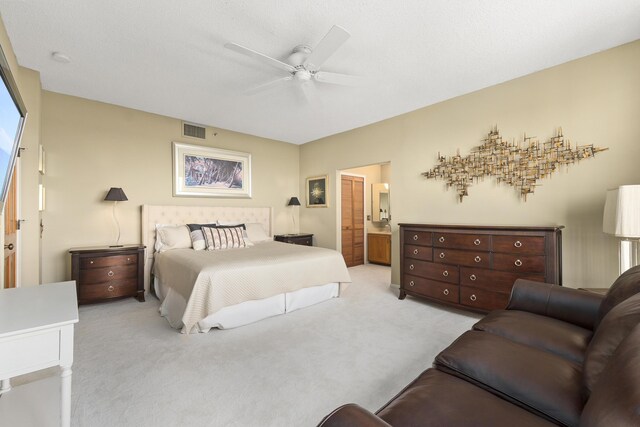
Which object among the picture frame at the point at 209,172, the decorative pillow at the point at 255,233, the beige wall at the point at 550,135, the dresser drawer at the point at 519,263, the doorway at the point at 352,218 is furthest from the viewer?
the doorway at the point at 352,218

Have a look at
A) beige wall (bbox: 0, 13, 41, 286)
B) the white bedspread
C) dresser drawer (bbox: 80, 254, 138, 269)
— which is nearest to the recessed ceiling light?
beige wall (bbox: 0, 13, 41, 286)

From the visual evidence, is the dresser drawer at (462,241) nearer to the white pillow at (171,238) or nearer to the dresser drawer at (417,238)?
the dresser drawer at (417,238)

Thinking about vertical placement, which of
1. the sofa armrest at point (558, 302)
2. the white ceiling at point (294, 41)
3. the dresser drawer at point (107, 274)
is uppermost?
the white ceiling at point (294, 41)

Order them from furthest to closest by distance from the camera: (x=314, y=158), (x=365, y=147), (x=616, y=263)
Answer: (x=314, y=158)
(x=365, y=147)
(x=616, y=263)

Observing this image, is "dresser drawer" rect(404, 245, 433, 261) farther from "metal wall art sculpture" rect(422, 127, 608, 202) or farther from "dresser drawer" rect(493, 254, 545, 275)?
"metal wall art sculpture" rect(422, 127, 608, 202)

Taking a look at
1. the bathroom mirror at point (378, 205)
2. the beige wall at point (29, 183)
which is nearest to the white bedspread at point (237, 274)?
the beige wall at point (29, 183)

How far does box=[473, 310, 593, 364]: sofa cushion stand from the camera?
1440 mm

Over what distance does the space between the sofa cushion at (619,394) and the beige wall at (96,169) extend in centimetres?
499

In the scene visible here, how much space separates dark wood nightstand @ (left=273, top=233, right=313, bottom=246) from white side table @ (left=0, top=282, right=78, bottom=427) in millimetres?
4159

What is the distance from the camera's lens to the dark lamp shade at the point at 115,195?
3812 mm

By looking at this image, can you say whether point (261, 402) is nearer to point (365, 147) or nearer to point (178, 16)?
point (178, 16)

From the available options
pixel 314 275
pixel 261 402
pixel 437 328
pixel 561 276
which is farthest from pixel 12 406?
pixel 561 276

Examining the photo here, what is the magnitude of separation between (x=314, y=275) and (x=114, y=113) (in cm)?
374

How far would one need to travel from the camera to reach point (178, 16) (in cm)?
224
